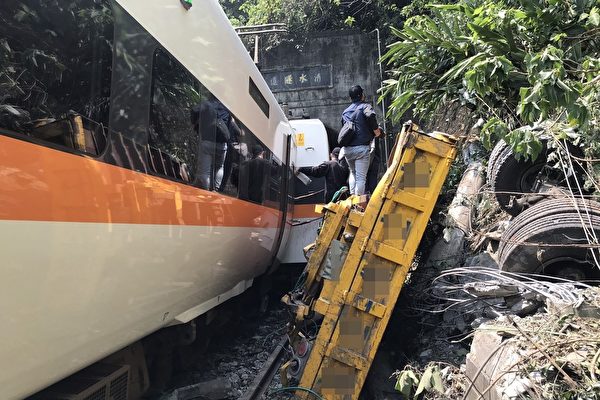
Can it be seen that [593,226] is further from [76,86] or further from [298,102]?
[298,102]

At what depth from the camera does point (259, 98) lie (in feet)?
17.1

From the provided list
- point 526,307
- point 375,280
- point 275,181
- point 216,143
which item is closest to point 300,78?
point 275,181

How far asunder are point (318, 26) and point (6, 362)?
13.2 m

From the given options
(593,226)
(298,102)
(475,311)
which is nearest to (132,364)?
(475,311)

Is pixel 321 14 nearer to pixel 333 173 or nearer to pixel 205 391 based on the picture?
pixel 333 173

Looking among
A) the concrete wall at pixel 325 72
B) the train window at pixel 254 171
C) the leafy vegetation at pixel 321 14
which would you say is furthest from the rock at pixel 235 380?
the leafy vegetation at pixel 321 14

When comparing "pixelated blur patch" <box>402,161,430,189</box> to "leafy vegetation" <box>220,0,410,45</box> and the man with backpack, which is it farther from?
"leafy vegetation" <box>220,0,410,45</box>

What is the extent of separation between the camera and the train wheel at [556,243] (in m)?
3.08

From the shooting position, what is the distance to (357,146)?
594cm

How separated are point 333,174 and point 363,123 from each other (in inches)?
57.1

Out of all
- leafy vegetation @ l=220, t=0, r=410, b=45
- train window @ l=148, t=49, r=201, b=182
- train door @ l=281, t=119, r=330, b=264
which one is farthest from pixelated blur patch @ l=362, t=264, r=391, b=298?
leafy vegetation @ l=220, t=0, r=410, b=45

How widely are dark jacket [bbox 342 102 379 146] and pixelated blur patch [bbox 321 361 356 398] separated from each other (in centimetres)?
320

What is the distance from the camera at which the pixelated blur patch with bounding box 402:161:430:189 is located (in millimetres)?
3449

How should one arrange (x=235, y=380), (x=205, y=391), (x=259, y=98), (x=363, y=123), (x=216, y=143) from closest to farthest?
(x=216, y=143)
(x=205, y=391)
(x=235, y=380)
(x=259, y=98)
(x=363, y=123)
